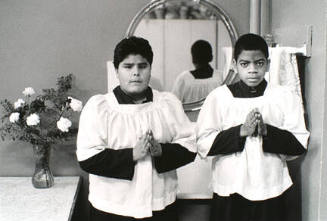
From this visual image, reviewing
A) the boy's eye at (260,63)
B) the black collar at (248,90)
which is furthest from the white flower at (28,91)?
the boy's eye at (260,63)

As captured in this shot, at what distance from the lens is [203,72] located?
2.56 metres

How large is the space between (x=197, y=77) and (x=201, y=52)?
0.15m

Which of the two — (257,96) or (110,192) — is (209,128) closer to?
(257,96)

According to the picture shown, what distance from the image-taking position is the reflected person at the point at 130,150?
5.62 feet

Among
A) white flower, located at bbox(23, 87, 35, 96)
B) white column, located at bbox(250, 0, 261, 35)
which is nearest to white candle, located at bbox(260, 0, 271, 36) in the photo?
white column, located at bbox(250, 0, 261, 35)

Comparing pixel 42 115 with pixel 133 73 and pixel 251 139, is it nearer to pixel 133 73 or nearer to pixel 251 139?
pixel 133 73

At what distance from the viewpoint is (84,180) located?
2.59m

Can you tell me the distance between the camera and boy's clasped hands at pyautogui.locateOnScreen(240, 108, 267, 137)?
5.72 ft

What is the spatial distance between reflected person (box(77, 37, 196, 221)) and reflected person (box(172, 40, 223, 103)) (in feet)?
2.46

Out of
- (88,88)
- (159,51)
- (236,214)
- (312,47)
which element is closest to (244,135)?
(236,214)

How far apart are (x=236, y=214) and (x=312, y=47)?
811mm

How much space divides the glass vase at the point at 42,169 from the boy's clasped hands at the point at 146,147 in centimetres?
84

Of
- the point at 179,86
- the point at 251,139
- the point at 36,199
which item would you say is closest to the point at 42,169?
the point at 36,199

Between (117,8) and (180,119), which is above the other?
(117,8)
